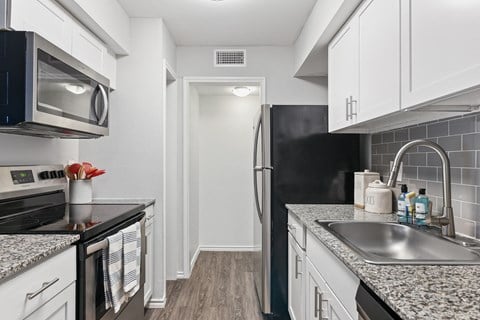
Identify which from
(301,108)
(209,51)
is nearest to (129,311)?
(301,108)

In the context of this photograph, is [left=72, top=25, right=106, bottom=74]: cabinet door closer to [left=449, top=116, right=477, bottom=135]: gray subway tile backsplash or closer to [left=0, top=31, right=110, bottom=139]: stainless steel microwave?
[left=0, top=31, right=110, bottom=139]: stainless steel microwave

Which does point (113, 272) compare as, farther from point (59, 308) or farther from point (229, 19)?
point (229, 19)

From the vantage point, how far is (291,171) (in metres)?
2.49

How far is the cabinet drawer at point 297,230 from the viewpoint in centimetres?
189

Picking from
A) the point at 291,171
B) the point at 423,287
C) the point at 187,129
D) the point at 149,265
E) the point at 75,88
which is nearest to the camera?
the point at 423,287

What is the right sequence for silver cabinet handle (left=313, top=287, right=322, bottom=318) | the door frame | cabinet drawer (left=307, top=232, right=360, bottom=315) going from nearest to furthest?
cabinet drawer (left=307, top=232, right=360, bottom=315) → silver cabinet handle (left=313, top=287, right=322, bottom=318) → the door frame

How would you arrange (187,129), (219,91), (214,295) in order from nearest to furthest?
(214,295)
(187,129)
(219,91)

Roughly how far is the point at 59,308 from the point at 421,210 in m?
1.62

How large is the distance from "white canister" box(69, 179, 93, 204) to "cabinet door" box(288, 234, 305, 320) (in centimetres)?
146

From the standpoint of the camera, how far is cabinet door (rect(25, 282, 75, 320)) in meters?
1.11

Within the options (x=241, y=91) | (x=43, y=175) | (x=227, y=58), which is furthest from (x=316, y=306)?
(x=241, y=91)

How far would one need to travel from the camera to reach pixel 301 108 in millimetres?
2520

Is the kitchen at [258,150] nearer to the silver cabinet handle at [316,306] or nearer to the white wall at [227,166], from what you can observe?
the silver cabinet handle at [316,306]

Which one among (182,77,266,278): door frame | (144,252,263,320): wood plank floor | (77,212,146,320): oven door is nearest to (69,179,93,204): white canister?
(77,212,146,320): oven door
